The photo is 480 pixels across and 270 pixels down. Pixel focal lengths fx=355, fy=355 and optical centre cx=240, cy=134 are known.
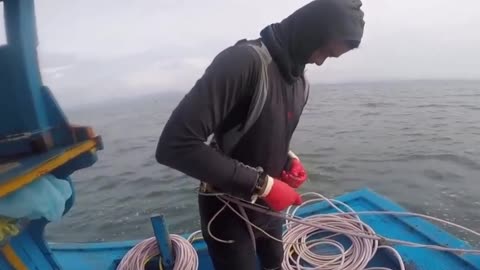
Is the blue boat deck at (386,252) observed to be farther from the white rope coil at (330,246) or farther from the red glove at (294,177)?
the red glove at (294,177)

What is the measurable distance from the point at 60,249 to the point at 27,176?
94.5 inches

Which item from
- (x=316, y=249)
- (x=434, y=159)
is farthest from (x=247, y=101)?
(x=434, y=159)

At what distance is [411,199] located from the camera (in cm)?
581

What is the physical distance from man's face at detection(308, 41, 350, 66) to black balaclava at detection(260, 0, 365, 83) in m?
0.03

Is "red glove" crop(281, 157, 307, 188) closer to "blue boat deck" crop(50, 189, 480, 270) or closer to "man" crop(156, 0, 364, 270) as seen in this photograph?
"man" crop(156, 0, 364, 270)

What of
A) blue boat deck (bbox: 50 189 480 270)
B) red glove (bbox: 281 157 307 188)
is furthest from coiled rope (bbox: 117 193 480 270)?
red glove (bbox: 281 157 307 188)

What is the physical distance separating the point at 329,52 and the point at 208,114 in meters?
Answer: 0.67

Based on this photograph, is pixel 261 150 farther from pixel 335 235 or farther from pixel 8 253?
pixel 335 235

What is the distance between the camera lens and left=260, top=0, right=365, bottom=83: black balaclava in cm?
151

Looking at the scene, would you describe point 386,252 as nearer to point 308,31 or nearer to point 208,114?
point 308,31

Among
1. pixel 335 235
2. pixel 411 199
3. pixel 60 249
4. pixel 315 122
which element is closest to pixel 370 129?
pixel 315 122

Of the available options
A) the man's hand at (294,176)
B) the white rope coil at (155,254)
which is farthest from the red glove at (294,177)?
the white rope coil at (155,254)

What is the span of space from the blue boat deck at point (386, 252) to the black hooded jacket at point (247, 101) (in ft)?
5.39

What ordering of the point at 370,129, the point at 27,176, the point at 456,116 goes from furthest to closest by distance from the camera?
the point at 456,116, the point at 370,129, the point at 27,176
